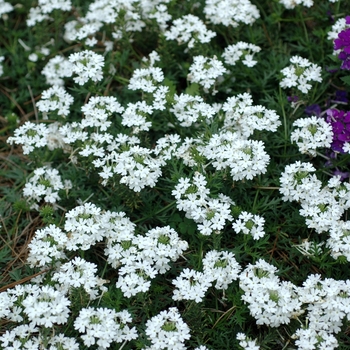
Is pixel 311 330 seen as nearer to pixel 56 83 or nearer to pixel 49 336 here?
→ pixel 49 336

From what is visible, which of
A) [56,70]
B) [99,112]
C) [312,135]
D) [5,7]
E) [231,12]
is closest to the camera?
[312,135]

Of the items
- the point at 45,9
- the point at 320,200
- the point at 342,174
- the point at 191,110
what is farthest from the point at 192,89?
the point at 45,9

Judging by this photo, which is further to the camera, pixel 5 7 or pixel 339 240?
pixel 5 7

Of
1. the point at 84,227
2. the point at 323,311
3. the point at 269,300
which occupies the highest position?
the point at 84,227

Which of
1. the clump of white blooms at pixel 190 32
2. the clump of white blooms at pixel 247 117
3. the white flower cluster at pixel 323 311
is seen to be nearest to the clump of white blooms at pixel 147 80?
the clump of white blooms at pixel 190 32

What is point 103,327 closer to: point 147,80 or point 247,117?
point 247,117

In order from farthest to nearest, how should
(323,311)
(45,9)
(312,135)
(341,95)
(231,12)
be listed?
(45,9) → (231,12) → (341,95) → (312,135) → (323,311)

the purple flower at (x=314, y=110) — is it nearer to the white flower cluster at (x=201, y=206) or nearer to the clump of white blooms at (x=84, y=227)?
the white flower cluster at (x=201, y=206)
